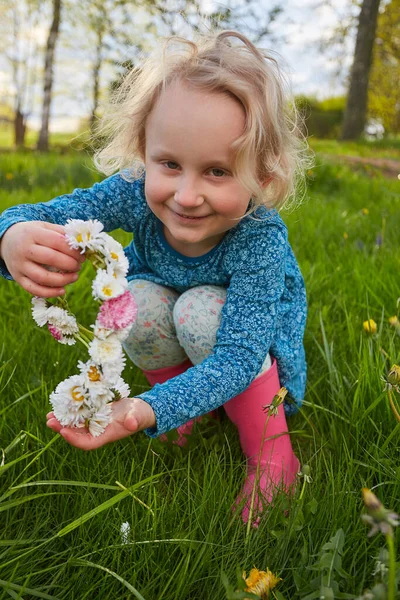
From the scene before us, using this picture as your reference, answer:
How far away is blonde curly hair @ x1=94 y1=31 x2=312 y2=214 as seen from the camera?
1326mm

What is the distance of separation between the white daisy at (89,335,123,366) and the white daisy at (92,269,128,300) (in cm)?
7

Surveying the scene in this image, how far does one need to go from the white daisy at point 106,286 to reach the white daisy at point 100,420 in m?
0.20

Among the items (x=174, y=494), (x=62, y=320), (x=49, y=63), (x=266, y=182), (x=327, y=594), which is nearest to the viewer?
(x=327, y=594)

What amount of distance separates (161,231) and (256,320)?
0.42 metres

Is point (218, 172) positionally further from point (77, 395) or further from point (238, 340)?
point (77, 395)

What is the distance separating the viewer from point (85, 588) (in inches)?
40.4

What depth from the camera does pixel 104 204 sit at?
1.62m

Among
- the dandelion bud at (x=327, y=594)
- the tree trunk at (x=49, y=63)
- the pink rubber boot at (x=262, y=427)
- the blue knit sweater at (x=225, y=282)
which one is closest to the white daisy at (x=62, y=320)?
the blue knit sweater at (x=225, y=282)

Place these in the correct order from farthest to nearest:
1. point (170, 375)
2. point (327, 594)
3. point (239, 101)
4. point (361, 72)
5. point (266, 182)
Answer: point (361, 72) < point (170, 375) < point (266, 182) < point (239, 101) < point (327, 594)

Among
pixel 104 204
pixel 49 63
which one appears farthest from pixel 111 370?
pixel 49 63

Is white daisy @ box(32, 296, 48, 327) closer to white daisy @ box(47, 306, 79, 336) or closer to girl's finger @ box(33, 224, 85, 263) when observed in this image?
white daisy @ box(47, 306, 79, 336)

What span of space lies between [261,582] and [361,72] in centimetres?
1146

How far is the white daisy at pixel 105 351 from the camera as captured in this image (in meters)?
0.84

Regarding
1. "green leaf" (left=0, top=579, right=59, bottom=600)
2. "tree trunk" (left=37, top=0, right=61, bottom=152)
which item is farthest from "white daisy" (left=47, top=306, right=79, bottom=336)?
"tree trunk" (left=37, top=0, right=61, bottom=152)
